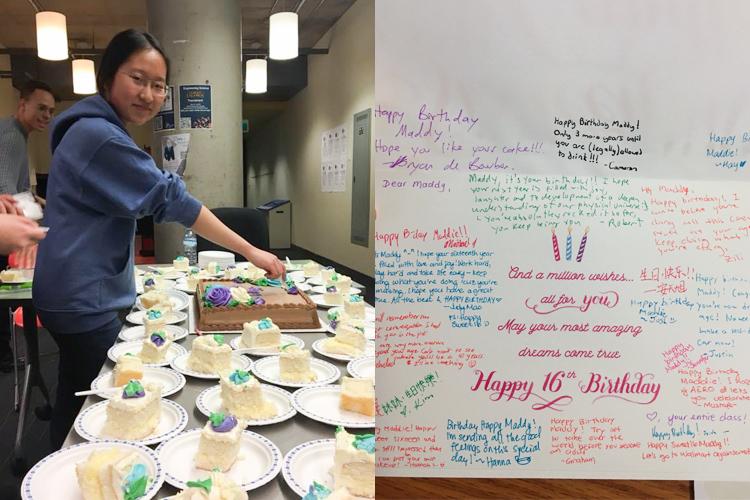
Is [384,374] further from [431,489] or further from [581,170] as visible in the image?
[581,170]

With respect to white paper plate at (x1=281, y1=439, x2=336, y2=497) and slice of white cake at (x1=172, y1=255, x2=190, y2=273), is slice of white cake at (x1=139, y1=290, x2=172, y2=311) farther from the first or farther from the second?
white paper plate at (x1=281, y1=439, x2=336, y2=497)

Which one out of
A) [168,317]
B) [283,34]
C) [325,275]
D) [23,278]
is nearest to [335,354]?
[168,317]

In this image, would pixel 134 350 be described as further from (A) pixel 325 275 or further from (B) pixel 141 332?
(A) pixel 325 275

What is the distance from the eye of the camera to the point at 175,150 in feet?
12.9

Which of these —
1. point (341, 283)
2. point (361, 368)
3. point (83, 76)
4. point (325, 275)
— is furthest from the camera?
point (83, 76)

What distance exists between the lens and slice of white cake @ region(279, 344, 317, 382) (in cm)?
133

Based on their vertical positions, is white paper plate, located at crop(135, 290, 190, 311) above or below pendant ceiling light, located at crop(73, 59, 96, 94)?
below

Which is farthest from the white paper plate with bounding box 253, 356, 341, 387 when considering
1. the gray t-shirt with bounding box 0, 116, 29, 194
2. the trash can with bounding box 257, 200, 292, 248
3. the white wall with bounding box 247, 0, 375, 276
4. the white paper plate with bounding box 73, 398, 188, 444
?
the trash can with bounding box 257, 200, 292, 248

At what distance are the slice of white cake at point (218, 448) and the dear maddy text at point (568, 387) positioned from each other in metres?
0.45

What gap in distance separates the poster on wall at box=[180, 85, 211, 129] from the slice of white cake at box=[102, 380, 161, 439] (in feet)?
10.6

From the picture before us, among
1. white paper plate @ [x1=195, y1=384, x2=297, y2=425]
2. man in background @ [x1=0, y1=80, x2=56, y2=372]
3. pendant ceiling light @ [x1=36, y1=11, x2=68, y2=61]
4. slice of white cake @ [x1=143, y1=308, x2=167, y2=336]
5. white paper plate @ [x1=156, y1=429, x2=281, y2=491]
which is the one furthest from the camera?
pendant ceiling light @ [x1=36, y1=11, x2=68, y2=61]

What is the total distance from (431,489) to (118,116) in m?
1.40

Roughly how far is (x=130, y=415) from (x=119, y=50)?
1.09m

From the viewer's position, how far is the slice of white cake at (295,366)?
4.37 ft
